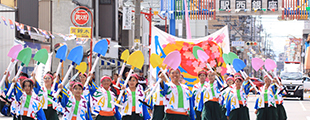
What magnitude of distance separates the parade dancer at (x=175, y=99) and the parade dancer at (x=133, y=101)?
3.27 feet

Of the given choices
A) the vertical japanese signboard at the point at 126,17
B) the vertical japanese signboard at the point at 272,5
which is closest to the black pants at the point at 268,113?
the vertical japanese signboard at the point at 272,5

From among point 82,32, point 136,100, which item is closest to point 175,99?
point 136,100

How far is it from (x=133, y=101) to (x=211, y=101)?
216 centimetres

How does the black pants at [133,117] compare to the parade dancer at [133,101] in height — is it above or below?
below

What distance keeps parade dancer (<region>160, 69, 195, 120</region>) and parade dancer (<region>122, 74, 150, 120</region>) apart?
39.2 inches

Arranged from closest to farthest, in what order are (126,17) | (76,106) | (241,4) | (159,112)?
(76,106) → (159,112) → (241,4) → (126,17)

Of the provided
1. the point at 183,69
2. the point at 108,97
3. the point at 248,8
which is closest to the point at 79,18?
the point at 248,8

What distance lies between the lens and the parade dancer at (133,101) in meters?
8.93

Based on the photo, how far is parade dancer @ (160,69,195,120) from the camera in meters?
8.02

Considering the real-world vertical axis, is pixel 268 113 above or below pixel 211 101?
below

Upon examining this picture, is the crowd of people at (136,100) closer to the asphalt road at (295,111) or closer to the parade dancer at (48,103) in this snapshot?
the parade dancer at (48,103)

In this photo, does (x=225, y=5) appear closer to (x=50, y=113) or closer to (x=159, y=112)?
(x=159, y=112)

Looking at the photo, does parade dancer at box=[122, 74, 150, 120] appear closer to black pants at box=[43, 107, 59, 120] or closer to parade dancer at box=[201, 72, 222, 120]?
black pants at box=[43, 107, 59, 120]

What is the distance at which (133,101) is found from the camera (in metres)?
9.02
